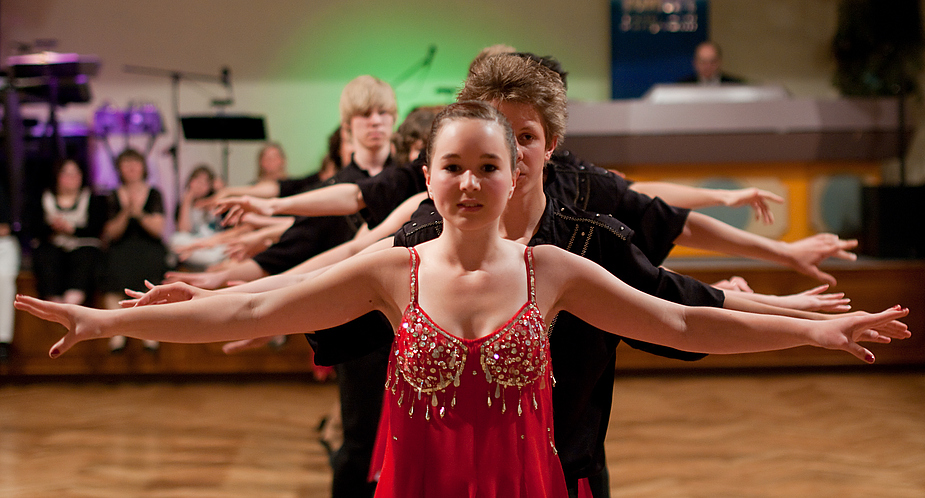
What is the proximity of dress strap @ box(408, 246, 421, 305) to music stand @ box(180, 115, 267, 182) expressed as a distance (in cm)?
546

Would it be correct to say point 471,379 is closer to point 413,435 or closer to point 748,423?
point 413,435

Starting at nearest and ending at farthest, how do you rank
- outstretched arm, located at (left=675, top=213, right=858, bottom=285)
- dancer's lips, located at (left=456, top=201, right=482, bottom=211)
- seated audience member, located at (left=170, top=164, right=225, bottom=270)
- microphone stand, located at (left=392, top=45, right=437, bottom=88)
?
dancer's lips, located at (left=456, top=201, right=482, bottom=211) < outstretched arm, located at (left=675, top=213, right=858, bottom=285) < seated audience member, located at (left=170, top=164, right=225, bottom=270) < microphone stand, located at (left=392, top=45, right=437, bottom=88)

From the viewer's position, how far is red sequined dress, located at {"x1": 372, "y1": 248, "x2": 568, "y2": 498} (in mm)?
1297

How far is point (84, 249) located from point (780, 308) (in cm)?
530

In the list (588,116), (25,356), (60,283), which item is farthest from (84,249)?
(588,116)

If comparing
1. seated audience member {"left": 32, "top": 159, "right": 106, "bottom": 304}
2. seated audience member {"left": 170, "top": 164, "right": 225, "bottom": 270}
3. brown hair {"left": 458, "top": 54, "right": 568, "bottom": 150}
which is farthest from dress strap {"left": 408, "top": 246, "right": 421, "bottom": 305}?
seated audience member {"left": 170, "top": 164, "right": 225, "bottom": 270}

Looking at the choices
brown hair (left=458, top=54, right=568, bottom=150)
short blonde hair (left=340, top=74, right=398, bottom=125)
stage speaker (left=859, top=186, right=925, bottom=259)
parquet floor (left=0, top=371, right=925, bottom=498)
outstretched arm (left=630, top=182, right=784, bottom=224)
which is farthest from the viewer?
stage speaker (left=859, top=186, right=925, bottom=259)

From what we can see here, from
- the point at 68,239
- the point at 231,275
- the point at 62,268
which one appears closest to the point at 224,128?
the point at 68,239

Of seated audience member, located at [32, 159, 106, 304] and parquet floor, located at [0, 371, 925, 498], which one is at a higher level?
seated audience member, located at [32, 159, 106, 304]

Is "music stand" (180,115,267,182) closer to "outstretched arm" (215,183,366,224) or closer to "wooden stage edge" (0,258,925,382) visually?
"wooden stage edge" (0,258,925,382)

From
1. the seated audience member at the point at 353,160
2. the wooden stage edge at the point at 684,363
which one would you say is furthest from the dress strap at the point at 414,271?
the wooden stage edge at the point at 684,363

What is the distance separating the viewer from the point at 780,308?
58.6 inches

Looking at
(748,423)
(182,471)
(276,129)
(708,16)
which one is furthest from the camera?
(276,129)

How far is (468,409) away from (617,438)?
318 centimetres
